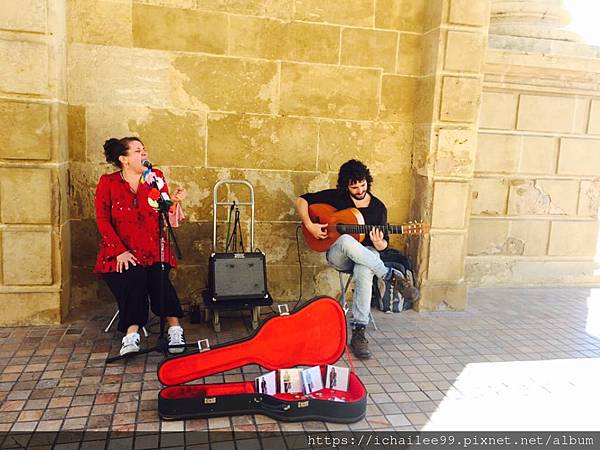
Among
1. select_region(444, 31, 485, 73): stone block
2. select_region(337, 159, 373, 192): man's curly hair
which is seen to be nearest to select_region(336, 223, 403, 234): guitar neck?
select_region(337, 159, 373, 192): man's curly hair

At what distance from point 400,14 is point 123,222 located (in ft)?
10.0

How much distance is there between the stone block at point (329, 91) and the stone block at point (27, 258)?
2271 mm

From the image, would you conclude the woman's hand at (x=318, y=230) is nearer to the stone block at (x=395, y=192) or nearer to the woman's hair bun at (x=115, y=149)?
the stone block at (x=395, y=192)

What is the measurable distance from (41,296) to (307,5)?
3.26 meters

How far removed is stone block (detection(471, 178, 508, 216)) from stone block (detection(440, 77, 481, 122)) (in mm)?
1090

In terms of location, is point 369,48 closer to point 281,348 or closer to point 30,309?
point 281,348

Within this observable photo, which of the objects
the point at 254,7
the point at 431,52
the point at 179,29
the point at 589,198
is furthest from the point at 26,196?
the point at 589,198

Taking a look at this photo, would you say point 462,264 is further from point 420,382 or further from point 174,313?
point 174,313

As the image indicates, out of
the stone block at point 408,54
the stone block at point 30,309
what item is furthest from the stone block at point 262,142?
the stone block at point 30,309

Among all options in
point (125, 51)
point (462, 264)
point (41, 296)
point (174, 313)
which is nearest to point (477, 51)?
point (462, 264)

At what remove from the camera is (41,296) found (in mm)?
4180

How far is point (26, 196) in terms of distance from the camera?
4066mm

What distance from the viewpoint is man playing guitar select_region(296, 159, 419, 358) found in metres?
4.11

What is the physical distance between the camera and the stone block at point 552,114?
18.6 feet
